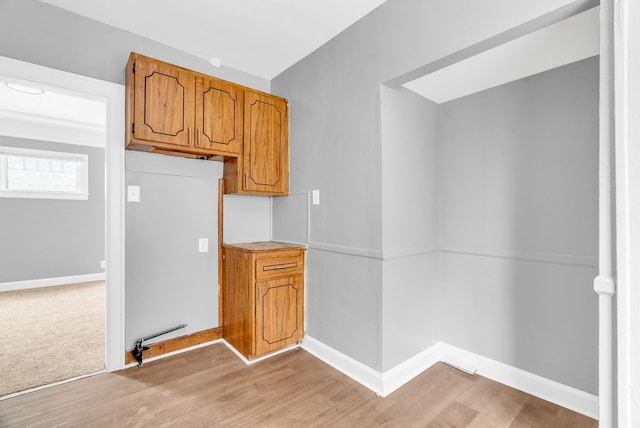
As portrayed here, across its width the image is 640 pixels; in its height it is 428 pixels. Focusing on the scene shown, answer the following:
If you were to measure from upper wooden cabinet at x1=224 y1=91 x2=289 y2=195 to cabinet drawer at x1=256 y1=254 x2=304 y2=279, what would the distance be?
635 mm

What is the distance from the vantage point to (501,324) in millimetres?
2234

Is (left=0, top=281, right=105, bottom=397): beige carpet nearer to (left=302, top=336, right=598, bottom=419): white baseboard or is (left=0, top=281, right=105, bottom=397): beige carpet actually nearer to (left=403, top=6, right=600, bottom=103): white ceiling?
(left=302, top=336, right=598, bottom=419): white baseboard

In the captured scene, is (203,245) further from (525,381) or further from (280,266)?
(525,381)

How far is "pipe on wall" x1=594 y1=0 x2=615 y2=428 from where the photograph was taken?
3.89 feet

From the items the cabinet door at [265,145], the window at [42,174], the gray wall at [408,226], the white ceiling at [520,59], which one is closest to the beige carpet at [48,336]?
the window at [42,174]

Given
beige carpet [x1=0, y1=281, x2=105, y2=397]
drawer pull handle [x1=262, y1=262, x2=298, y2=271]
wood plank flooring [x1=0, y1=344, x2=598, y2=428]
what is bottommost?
wood plank flooring [x1=0, y1=344, x2=598, y2=428]

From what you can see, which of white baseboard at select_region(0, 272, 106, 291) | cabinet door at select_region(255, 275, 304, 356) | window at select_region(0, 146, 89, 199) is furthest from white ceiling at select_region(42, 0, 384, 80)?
white baseboard at select_region(0, 272, 106, 291)

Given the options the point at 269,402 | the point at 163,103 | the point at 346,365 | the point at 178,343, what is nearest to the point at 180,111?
the point at 163,103

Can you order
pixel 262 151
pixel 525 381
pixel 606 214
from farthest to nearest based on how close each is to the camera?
pixel 262 151, pixel 525 381, pixel 606 214

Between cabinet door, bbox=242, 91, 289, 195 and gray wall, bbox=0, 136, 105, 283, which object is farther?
gray wall, bbox=0, 136, 105, 283

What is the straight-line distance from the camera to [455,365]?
93.4 inches

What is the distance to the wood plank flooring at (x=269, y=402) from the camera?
1.74 meters

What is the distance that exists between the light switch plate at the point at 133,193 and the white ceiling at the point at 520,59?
226cm

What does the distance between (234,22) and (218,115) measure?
0.69 metres
